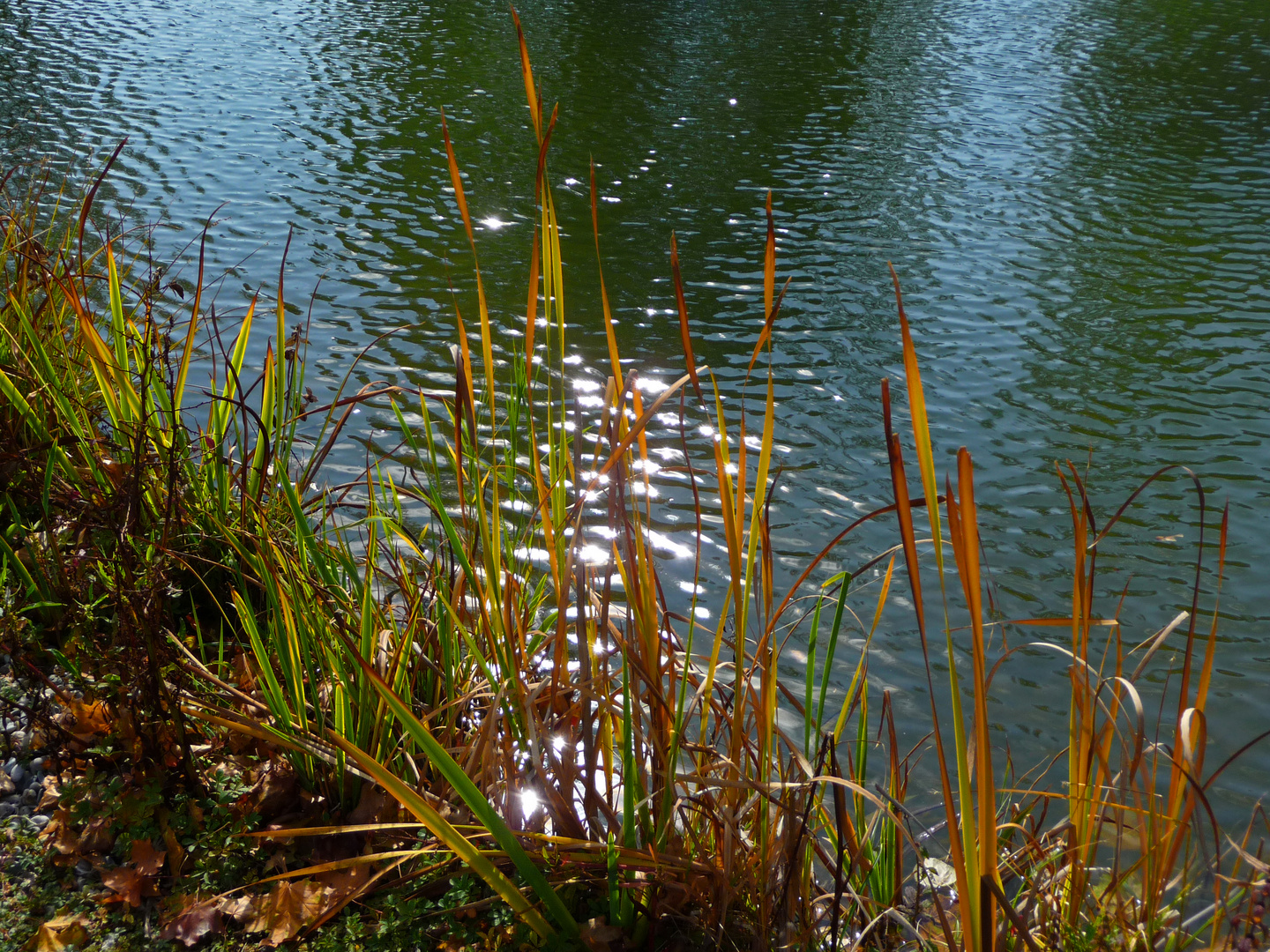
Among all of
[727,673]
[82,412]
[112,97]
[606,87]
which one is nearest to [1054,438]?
[727,673]

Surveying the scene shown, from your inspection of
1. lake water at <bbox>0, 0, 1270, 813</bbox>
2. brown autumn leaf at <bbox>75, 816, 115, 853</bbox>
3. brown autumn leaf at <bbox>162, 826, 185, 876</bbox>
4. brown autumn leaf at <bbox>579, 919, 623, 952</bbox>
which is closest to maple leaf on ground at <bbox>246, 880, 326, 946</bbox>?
brown autumn leaf at <bbox>162, 826, 185, 876</bbox>

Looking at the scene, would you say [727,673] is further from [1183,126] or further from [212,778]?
[1183,126]

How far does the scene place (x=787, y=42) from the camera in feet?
55.0

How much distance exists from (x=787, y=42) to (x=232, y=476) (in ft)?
52.8

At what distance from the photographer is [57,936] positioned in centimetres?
176

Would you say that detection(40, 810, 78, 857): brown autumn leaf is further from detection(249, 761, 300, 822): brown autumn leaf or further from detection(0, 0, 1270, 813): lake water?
detection(0, 0, 1270, 813): lake water

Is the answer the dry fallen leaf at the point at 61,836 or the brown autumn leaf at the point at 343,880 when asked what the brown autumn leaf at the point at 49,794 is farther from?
the brown autumn leaf at the point at 343,880

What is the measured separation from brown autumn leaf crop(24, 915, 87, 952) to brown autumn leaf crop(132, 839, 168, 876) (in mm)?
139

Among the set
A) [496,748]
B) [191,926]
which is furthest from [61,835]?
[496,748]

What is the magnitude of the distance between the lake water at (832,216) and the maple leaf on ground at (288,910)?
4.04 feet

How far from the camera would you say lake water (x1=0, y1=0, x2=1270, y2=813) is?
496 cm

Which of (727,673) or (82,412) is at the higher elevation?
(82,412)

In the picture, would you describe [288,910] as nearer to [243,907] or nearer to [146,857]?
[243,907]

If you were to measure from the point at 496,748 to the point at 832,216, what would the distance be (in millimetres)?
8337
